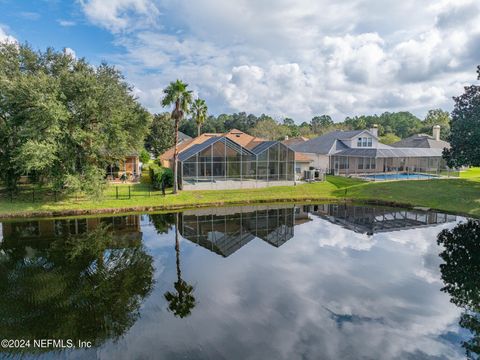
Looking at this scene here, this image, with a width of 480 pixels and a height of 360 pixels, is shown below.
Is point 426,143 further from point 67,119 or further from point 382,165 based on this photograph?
point 67,119

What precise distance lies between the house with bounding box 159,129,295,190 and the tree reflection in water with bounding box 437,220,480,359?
1482 centimetres

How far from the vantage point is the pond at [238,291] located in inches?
326

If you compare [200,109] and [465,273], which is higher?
[200,109]

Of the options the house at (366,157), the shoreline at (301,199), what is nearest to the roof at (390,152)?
the house at (366,157)

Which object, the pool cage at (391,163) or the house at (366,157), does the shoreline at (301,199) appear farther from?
the house at (366,157)

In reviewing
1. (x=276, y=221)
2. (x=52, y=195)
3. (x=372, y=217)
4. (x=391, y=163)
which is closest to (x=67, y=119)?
(x=52, y=195)

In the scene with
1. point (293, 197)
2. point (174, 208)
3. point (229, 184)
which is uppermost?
point (229, 184)

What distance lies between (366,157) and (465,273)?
26734mm

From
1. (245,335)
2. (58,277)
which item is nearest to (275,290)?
(245,335)

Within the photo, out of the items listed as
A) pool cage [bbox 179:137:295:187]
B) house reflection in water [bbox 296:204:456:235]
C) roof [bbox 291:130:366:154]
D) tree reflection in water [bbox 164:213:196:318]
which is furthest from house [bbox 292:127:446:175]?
tree reflection in water [bbox 164:213:196:318]

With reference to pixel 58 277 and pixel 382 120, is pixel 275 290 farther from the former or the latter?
pixel 382 120

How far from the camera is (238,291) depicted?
11117 mm

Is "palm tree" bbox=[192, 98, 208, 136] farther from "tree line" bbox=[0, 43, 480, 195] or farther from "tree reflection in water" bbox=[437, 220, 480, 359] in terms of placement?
"tree reflection in water" bbox=[437, 220, 480, 359]

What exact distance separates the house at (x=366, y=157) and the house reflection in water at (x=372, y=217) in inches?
550
